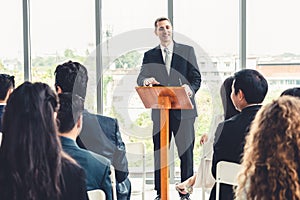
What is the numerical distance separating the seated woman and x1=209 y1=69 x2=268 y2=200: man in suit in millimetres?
1386

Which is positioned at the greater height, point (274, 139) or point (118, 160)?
point (274, 139)

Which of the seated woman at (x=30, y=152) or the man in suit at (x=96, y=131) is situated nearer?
the seated woman at (x=30, y=152)

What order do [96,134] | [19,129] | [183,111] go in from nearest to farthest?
1. [19,129]
2. [96,134]
3. [183,111]

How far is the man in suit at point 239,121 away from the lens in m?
3.19

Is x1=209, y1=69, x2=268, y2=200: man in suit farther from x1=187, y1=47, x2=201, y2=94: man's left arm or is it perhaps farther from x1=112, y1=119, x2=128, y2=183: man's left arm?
x1=187, y1=47, x2=201, y2=94: man's left arm

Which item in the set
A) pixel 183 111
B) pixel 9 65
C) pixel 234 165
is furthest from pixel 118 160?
pixel 9 65

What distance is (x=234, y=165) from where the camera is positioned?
298 centimetres

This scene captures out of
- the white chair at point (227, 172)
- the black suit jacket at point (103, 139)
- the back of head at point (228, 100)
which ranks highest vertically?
the back of head at point (228, 100)

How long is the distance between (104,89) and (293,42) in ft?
8.01

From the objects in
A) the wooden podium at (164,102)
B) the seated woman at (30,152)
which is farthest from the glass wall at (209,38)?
the seated woman at (30,152)

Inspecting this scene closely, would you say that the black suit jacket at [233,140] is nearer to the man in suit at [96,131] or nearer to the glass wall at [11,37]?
the man in suit at [96,131]

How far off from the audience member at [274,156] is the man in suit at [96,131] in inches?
53.1

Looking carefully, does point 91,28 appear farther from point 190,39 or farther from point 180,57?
point 180,57

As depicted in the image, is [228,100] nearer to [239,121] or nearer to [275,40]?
A: [239,121]
